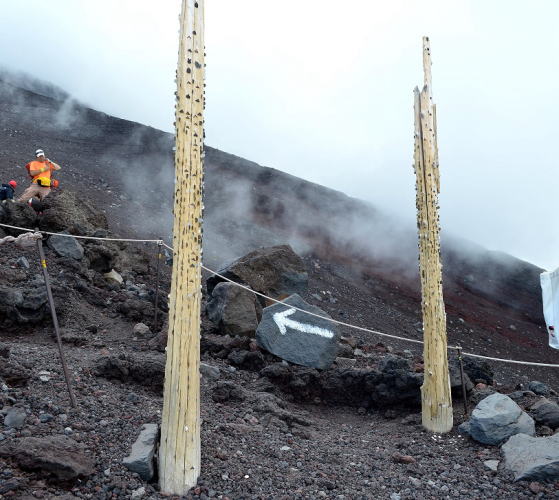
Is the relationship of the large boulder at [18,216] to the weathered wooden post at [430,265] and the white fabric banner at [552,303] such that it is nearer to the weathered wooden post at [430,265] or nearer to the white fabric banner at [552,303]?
the weathered wooden post at [430,265]

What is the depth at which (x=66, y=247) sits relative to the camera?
9.81 metres

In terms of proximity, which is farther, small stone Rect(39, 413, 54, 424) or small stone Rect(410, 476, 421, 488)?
small stone Rect(410, 476, 421, 488)

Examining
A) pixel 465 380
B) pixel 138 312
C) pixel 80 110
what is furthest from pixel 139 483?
pixel 80 110

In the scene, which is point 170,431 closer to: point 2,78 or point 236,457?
point 236,457

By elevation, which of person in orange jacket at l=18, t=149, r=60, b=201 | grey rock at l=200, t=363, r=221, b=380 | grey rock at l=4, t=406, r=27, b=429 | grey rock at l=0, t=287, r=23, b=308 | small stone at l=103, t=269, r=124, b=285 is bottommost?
grey rock at l=4, t=406, r=27, b=429

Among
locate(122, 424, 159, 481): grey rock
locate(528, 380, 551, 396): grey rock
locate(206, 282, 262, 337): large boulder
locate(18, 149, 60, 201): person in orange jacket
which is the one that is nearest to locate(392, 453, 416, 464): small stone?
locate(122, 424, 159, 481): grey rock

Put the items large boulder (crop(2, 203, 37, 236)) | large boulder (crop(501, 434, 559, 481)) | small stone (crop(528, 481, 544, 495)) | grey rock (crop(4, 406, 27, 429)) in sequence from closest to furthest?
grey rock (crop(4, 406, 27, 429)), small stone (crop(528, 481, 544, 495)), large boulder (crop(501, 434, 559, 481)), large boulder (crop(2, 203, 37, 236))

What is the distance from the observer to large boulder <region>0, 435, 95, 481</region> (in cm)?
388

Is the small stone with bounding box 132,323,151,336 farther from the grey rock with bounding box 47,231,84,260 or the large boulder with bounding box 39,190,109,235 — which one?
the large boulder with bounding box 39,190,109,235

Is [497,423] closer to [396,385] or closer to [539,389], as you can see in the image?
[396,385]

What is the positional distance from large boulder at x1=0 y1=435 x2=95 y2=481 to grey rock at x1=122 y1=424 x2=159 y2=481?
273mm

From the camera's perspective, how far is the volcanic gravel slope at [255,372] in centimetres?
451

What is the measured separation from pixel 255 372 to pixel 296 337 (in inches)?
29.2

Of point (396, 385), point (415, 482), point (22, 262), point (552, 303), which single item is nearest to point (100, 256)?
point (22, 262)
